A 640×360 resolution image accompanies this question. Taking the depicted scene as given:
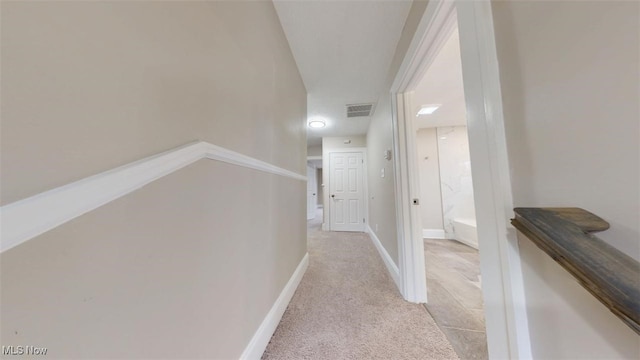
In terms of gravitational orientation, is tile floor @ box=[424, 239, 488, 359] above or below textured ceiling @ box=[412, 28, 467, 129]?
below

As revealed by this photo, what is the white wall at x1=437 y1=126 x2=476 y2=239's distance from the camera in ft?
13.3

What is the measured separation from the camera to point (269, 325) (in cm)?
125

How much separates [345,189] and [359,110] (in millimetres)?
1946

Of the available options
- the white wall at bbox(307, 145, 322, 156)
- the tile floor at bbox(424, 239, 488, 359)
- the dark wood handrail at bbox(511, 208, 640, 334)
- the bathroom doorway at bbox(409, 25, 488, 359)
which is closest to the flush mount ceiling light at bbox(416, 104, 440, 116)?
the bathroom doorway at bbox(409, 25, 488, 359)

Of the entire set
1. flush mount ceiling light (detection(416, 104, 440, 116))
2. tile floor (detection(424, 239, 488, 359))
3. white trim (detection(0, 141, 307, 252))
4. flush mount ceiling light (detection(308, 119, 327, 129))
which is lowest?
tile floor (detection(424, 239, 488, 359))

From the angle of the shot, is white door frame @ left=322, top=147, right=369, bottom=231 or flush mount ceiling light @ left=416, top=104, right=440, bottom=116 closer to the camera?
flush mount ceiling light @ left=416, top=104, right=440, bottom=116

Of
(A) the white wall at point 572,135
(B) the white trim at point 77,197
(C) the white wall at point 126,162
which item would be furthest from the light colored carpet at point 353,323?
(B) the white trim at point 77,197

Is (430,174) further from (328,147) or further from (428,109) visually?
(328,147)

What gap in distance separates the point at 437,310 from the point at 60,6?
88.4 inches

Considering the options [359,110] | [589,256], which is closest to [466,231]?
[359,110]

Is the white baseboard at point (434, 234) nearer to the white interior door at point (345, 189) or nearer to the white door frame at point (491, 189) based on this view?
the white interior door at point (345, 189)

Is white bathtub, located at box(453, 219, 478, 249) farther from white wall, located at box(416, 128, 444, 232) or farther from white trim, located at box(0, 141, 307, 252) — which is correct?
white trim, located at box(0, 141, 307, 252)

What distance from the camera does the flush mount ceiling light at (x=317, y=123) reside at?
3801mm

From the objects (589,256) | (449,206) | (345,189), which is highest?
(345,189)
